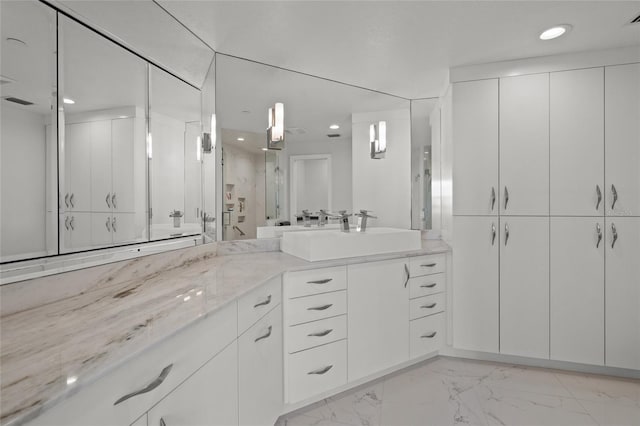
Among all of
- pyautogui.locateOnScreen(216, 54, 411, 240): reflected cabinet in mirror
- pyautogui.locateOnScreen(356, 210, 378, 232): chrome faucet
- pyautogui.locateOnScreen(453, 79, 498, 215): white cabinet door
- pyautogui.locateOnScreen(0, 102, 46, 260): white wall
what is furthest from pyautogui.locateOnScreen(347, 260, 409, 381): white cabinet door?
pyautogui.locateOnScreen(0, 102, 46, 260): white wall

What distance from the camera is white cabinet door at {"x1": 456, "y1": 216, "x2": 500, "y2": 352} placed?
95.5 inches

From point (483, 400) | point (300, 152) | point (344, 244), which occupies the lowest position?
point (483, 400)

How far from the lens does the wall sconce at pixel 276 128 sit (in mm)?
2389

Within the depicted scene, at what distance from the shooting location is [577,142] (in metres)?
2.25

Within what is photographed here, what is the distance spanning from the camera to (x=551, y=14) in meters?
1.77

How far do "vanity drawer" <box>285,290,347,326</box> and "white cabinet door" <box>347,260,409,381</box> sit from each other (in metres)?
0.07

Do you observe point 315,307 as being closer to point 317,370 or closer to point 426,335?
point 317,370

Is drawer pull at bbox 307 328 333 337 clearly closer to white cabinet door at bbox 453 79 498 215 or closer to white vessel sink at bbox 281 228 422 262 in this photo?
white vessel sink at bbox 281 228 422 262

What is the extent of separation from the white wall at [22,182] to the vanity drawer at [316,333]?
3.97 ft

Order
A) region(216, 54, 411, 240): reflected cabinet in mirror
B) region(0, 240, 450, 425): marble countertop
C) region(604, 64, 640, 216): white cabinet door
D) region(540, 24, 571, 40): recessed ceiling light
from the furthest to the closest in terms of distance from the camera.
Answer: region(216, 54, 411, 240): reflected cabinet in mirror
region(604, 64, 640, 216): white cabinet door
region(540, 24, 571, 40): recessed ceiling light
region(0, 240, 450, 425): marble countertop

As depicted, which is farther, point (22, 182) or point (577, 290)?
point (577, 290)

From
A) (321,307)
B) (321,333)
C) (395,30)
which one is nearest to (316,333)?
(321,333)

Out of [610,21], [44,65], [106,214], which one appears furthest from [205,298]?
[610,21]

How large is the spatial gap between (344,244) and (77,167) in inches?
56.7
